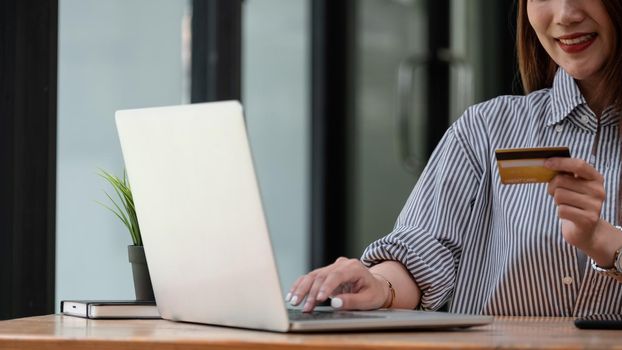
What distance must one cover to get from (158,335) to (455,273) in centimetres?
93

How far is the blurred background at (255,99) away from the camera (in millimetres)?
2271

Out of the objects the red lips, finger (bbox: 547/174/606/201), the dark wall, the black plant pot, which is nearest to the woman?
the red lips

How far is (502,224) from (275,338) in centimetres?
94

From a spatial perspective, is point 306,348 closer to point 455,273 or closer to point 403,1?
point 455,273

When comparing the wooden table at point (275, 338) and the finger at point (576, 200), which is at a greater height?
the finger at point (576, 200)


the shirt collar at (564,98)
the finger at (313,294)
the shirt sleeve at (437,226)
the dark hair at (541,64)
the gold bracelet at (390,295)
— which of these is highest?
the dark hair at (541,64)

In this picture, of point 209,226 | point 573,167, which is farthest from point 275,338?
point 573,167

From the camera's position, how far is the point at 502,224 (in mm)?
2049

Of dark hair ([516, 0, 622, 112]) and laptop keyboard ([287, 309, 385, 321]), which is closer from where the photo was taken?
laptop keyboard ([287, 309, 385, 321])

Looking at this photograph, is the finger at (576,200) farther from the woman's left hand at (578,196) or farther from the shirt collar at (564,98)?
the shirt collar at (564,98)

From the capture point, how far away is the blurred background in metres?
2.27

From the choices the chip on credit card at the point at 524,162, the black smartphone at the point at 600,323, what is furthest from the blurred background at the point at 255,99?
the black smartphone at the point at 600,323

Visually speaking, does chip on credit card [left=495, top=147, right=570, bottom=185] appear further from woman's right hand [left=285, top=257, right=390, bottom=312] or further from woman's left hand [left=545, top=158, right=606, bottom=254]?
woman's right hand [left=285, top=257, right=390, bottom=312]

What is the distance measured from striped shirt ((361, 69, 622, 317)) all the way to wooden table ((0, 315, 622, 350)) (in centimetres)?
50
